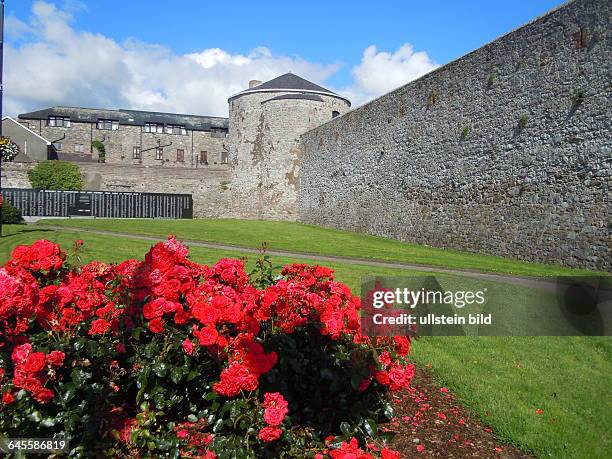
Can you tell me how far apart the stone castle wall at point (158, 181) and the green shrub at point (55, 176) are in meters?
0.49

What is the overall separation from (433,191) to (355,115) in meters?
7.06

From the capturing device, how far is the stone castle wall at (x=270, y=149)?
1211 inches

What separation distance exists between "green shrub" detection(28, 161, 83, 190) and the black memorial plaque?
1557 millimetres

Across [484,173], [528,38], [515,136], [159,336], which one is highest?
[528,38]

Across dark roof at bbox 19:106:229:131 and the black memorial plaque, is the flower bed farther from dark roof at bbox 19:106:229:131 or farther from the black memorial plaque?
dark roof at bbox 19:106:229:131

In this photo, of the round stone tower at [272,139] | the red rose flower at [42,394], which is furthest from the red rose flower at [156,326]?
the round stone tower at [272,139]

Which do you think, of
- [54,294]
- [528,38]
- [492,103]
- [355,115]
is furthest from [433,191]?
[54,294]

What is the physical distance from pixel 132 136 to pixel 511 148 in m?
43.2

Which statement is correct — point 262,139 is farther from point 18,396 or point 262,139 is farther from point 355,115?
point 18,396

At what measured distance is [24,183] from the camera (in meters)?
30.6

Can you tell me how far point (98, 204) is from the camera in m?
29.5

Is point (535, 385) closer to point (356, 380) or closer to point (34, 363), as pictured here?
point (356, 380)

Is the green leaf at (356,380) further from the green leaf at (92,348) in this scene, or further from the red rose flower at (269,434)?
the green leaf at (92,348)

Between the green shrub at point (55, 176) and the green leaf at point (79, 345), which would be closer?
the green leaf at point (79, 345)
